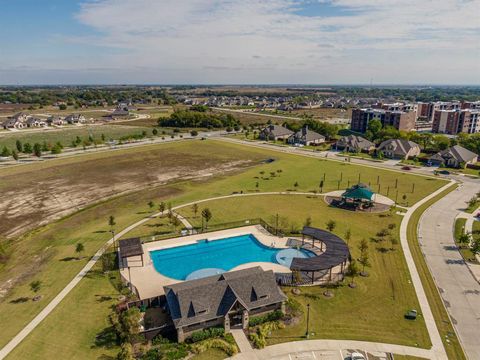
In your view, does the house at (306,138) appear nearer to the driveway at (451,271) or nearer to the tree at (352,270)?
the driveway at (451,271)

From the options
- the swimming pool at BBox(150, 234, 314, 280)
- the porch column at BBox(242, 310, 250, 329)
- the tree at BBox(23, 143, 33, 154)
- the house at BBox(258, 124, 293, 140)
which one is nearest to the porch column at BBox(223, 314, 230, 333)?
the porch column at BBox(242, 310, 250, 329)

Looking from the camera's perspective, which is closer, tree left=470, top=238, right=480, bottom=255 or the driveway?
the driveway

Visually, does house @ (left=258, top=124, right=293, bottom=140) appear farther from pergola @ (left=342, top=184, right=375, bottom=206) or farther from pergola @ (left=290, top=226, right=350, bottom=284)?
pergola @ (left=290, top=226, right=350, bottom=284)

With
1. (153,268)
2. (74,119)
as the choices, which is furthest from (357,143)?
(74,119)

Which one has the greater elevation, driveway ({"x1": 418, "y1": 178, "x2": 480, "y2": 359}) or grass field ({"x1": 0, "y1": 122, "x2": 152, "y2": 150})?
grass field ({"x1": 0, "y1": 122, "x2": 152, "y2": 150})

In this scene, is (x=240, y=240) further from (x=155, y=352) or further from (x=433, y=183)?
(x=433, y=183)

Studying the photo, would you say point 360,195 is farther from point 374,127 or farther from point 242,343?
point 374,127
